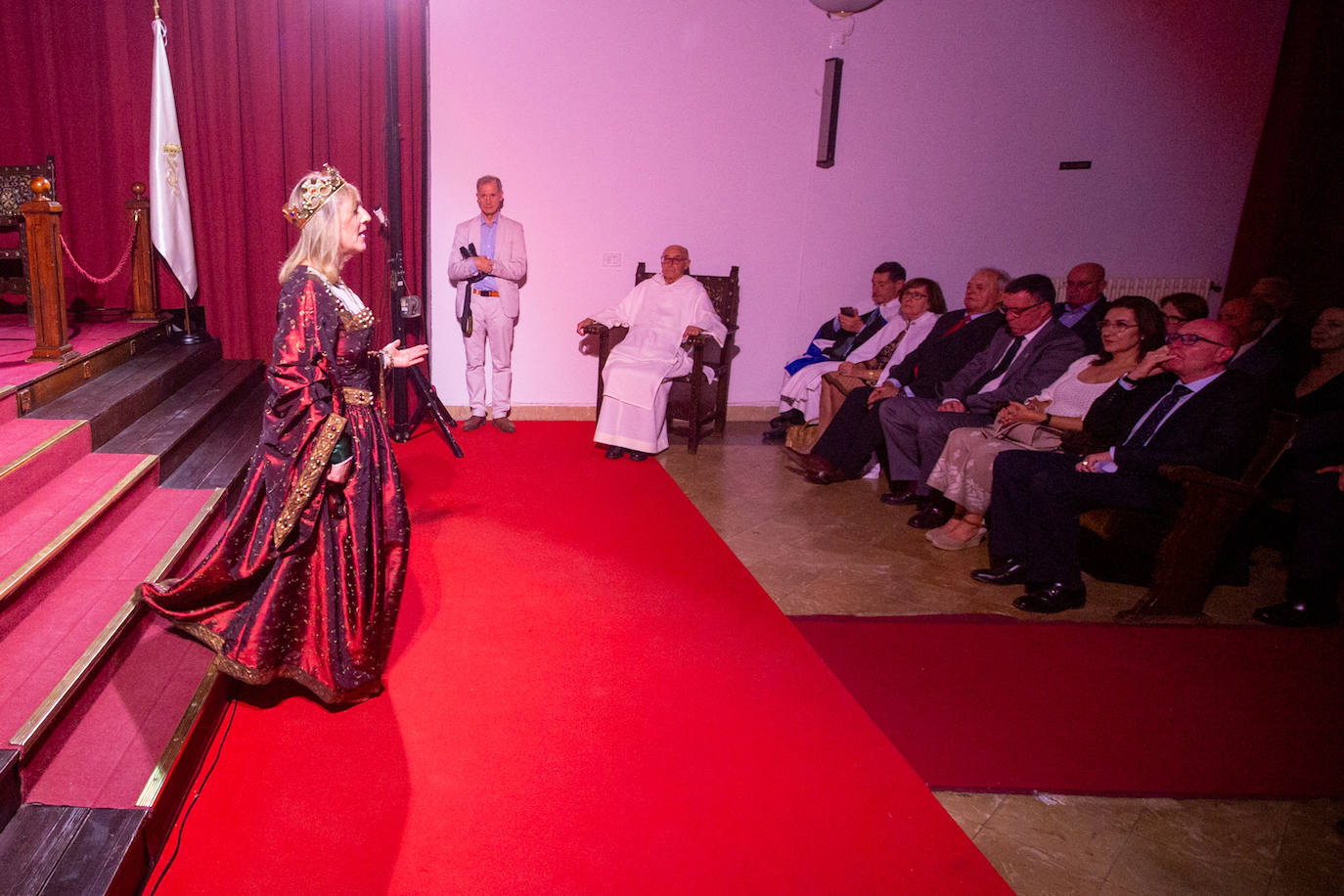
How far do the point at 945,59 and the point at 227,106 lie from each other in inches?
195

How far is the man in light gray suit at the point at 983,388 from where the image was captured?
4207mm

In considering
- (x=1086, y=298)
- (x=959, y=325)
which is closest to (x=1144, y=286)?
(x=1086, y=298)

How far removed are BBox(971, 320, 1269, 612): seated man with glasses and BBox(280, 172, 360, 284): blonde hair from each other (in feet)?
9.55

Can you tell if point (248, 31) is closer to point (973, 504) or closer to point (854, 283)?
point (854, 283)

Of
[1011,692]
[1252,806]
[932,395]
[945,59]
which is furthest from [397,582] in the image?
[945,59]

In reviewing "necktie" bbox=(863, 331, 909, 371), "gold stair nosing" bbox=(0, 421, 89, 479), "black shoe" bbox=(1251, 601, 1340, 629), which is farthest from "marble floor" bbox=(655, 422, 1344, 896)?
"gold stair nosing" bbox=(0, 421, 89, 479)

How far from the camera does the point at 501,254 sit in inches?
212

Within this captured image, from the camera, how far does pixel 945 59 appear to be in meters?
6.02

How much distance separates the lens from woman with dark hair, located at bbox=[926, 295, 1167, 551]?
3.71 meters

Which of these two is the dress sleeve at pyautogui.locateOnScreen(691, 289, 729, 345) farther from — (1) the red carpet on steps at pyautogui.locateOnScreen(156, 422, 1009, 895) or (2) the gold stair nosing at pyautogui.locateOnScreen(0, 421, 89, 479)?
(2) the gold stair nosing at pyautogui.locateOnScreen(0, 421, 89, 479)

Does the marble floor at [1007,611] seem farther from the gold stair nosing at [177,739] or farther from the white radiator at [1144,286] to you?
the white radiator at [1144,286]

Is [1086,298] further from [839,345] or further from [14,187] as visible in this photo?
[14,187]

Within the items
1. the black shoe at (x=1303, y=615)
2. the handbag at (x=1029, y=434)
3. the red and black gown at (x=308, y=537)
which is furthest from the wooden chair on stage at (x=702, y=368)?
the black shoe at (x=1303, y=615)

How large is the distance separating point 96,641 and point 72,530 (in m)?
0.57
